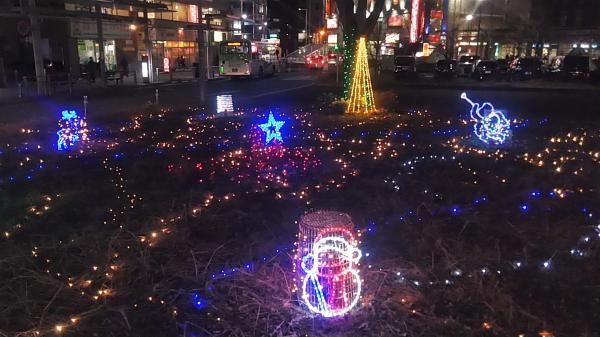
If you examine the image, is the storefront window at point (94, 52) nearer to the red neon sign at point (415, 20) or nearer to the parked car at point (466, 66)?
the parked car at point (466, 66)

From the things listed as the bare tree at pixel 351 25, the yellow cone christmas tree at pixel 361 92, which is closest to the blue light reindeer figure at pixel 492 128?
the yellow cone christmas tree at pixel 361 92

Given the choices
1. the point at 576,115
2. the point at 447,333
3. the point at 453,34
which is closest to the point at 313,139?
the point at 447,333

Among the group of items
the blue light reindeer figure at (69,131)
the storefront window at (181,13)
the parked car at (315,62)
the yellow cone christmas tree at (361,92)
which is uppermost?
the storefront window at (181,13)

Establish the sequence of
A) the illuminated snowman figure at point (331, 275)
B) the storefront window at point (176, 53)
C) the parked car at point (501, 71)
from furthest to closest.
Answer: the storefront window at point (176, 53) → the parked car at point (501, 71) → the illuminated snowman figure at point (331, 275)

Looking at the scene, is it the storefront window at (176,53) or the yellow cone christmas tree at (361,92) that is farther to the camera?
the storefront window at (176,53)

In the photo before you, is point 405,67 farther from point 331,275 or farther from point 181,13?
point 331,275

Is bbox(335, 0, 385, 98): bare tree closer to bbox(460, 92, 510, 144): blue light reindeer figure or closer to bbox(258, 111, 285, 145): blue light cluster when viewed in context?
bbox(258, 111, 285, 145): blue light cluster

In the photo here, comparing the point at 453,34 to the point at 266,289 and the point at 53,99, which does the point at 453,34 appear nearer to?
the point at 53,99
